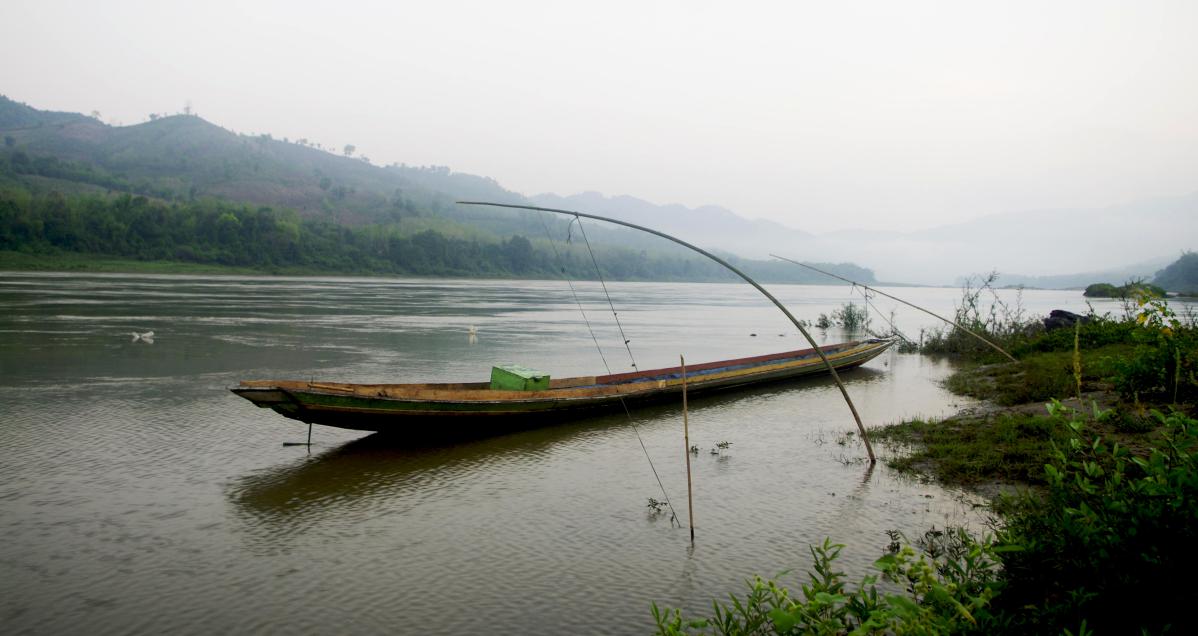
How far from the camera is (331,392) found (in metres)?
10.2

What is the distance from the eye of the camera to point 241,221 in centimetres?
Result: 8744

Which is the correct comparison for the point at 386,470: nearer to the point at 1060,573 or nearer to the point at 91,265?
the point at 1060,573

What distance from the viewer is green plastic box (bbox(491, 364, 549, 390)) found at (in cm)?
1248

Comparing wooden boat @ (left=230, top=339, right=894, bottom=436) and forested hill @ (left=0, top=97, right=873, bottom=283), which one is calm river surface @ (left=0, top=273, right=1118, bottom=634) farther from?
forested hill @ (left=0, top=97, right=873, bottom=283)

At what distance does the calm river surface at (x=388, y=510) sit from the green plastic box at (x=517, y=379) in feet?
3.12

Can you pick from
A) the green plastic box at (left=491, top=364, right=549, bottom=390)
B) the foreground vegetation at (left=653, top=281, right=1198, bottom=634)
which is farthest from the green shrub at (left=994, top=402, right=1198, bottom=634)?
the green plastic box at (left=491, top=364, right=549, bottom=390)

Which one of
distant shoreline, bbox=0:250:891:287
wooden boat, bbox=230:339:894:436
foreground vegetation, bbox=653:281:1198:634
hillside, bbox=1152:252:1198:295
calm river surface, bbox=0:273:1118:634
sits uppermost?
hillside, bbox=1152:252:1198:295

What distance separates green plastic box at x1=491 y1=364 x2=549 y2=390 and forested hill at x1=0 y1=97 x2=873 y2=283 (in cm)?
2454

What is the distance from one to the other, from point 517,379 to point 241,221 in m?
87.3

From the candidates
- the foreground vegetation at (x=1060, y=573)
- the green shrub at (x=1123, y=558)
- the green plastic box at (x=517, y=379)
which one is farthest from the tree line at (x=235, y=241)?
the green shrub at (x=1123, y=558)

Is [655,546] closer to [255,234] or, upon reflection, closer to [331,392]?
[331,392]

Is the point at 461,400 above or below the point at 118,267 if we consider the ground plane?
below

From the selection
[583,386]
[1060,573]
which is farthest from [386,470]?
[1060,573]

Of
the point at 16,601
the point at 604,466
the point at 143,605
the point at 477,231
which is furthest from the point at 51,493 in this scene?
the point at 477,231
